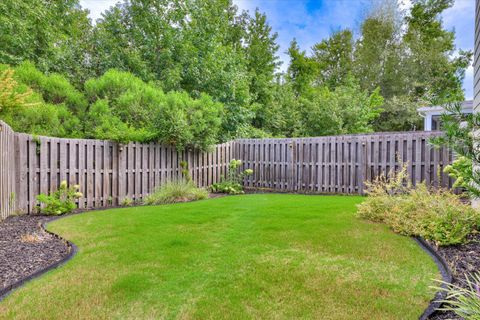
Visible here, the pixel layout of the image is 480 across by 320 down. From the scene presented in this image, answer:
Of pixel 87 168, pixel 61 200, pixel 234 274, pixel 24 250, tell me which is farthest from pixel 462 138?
pixel 87 168

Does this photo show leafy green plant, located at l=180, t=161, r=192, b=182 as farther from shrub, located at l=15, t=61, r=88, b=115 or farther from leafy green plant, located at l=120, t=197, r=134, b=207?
shrub, located at l=15, t=61, r=88, b=115

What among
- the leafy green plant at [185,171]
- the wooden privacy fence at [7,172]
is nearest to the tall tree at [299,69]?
the leafy green plant at [185,171]

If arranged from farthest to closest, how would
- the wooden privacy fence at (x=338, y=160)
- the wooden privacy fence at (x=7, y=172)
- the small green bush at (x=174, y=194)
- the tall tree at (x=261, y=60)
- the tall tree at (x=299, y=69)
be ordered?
the tall tree at (x=299, y=69) → the tall tree at (x=261, y=60) → the wooden privacy fence at (x=338, y=160) → the small green bush at (x=174, y=194) → the wooden privacy fence at (x=7, y=172)

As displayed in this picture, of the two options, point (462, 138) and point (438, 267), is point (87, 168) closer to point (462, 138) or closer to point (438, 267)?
point (438, 267)

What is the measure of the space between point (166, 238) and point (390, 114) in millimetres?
19636

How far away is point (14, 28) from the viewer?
10.5 metres

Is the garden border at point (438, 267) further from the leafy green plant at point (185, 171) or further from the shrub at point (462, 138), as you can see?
the leafy green plant at point (185, 171)

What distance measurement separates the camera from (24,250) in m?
3.57

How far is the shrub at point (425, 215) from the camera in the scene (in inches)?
146

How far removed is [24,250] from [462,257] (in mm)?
4693

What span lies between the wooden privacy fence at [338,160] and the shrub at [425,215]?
2.45 metres

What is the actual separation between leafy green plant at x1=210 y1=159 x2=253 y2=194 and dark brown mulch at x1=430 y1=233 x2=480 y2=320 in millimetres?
6257

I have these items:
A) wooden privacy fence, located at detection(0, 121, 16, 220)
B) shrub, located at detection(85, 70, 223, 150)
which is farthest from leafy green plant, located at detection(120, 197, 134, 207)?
wooden privacy fence, located at detection(0, 121, 16, 220)

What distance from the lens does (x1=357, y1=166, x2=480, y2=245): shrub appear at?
3.71 metres
